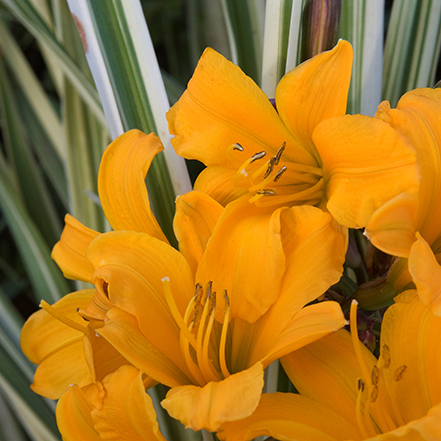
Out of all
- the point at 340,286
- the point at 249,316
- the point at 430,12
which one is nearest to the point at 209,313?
the point at 249,316

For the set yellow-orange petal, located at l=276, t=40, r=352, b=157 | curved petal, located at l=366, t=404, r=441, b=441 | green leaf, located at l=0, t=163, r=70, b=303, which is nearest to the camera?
curved petal, located at l=366, t=404, r=441, b=441

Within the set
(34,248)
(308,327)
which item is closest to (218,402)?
(308,327)

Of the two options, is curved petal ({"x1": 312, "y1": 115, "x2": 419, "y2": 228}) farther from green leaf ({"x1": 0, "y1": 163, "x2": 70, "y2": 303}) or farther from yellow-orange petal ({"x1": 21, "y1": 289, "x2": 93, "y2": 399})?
green leaf ({"x1": 0, "y1": 163, "x2": 70, "y2": 303})

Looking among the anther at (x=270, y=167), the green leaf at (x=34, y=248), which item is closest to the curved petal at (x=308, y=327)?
the anther at (x=270, y=167)

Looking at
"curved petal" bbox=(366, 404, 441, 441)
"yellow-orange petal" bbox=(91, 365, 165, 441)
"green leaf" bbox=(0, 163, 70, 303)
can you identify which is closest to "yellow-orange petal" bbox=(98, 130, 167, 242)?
"yellow-orange petal" bbox=(91, 365, 165, 441)

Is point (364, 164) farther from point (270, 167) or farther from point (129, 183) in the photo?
point (129, 183)

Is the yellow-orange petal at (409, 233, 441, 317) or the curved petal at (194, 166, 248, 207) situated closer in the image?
the yellow-orange petal at (409, 233, 441, 317)

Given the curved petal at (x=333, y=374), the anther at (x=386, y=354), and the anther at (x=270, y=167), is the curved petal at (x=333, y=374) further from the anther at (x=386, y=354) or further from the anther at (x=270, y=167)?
the anther at (x=270, y=167)
